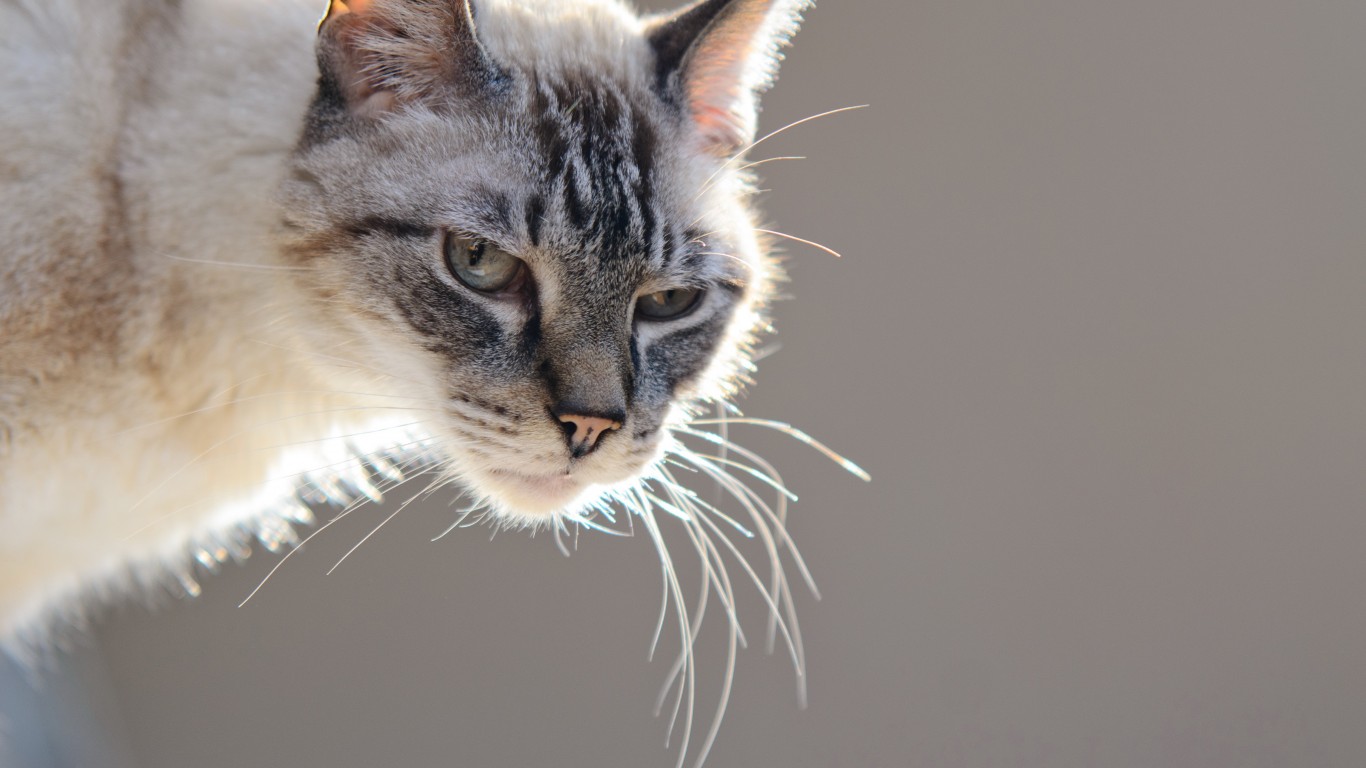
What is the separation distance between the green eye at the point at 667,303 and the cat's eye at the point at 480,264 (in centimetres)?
15

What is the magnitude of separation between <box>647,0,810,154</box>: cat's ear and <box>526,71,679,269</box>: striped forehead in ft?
0.31

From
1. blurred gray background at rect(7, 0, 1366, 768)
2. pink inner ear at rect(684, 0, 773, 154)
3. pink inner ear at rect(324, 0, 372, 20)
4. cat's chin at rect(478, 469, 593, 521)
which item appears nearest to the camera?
pink inner ear at rect(324, 0, 372, 20)

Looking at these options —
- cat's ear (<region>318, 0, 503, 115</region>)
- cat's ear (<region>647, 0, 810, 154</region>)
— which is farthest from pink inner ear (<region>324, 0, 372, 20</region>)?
cat's ear (<region>647, 0, 810, 154</region>)

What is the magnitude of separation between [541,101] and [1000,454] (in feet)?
4.46

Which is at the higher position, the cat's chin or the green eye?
the green eye

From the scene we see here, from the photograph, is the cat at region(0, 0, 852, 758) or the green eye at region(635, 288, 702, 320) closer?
the cat at region(0, 0, 852, 758)

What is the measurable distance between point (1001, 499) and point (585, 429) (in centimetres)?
133

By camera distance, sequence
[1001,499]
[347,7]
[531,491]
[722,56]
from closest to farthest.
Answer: [347,7], [531,491], [722,56], [1001,499]

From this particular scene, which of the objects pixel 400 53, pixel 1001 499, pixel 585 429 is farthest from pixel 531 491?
pixel 1001 499

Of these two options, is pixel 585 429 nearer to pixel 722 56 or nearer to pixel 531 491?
pixel 531 491

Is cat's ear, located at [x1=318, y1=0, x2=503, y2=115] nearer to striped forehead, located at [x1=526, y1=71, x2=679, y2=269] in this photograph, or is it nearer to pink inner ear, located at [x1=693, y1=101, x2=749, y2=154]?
striped forehead, located at [x1=526, y1=71, x2=679, y2=269]

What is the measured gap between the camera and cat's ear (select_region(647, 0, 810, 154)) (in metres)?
1.23

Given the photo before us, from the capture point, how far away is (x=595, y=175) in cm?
111

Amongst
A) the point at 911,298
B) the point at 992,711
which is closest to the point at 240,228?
the point at 911,298
